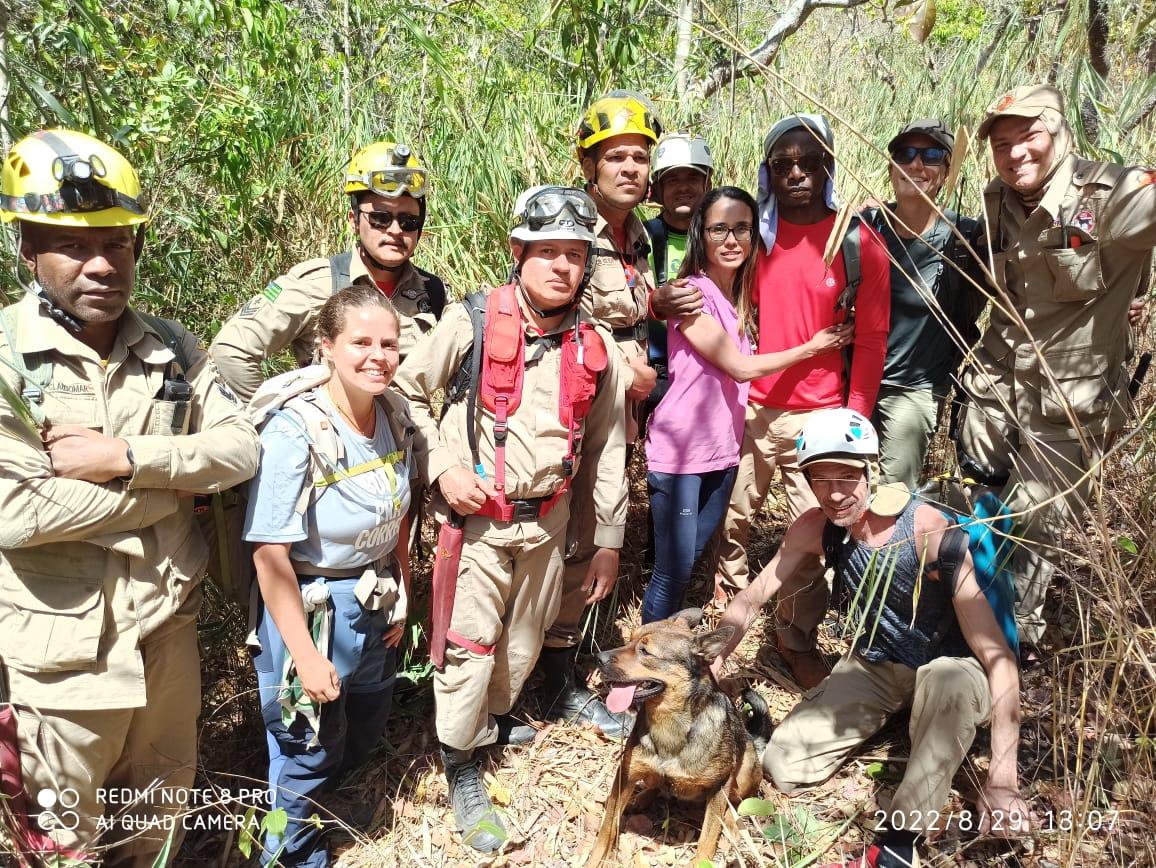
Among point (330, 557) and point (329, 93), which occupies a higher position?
point (329, 93)

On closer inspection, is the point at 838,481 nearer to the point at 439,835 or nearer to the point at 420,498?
the point at 420,498

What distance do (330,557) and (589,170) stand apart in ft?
8.53

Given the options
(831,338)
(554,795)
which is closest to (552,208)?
(831,338)

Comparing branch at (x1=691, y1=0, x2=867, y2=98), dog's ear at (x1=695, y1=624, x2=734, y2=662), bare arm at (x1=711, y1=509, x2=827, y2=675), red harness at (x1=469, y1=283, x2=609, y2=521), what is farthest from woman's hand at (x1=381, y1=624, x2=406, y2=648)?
branch at (x1=691, y1=0, x2=867, y2=98)

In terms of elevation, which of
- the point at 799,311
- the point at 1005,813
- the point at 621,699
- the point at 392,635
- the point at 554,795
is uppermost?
the point at 799,311

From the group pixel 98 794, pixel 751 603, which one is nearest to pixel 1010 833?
pixel 751 603

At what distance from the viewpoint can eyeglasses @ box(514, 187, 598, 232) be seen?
3.09 metres

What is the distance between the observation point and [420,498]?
374cm

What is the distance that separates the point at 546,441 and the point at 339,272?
53.6 inches

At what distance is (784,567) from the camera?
3531mm

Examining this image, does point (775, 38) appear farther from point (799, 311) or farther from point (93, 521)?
point (93, 521)

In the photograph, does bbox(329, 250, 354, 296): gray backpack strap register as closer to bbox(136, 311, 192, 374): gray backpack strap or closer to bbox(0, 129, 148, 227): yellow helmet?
bbox(136, 311, 192, 374): gray backpack strap

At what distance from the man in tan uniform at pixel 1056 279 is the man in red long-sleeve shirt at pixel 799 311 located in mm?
632
